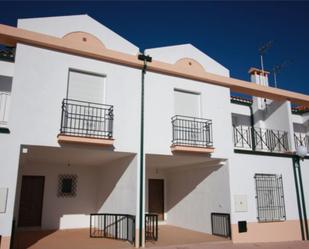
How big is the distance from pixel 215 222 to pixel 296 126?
807cm

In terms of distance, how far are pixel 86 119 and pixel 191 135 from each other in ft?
12.7

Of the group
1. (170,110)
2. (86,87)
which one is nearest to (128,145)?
(170,110)

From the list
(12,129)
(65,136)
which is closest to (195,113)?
(65,136)

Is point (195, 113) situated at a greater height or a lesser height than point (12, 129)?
greater

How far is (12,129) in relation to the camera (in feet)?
25.7

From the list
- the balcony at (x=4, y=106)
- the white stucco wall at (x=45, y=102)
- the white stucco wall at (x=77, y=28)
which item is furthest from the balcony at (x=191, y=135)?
the balcony at (x=4, y=106)

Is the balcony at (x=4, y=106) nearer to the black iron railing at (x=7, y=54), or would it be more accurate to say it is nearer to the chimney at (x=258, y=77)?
the black iron railing at (x=7, y=54)

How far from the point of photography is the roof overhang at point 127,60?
8.46 meters

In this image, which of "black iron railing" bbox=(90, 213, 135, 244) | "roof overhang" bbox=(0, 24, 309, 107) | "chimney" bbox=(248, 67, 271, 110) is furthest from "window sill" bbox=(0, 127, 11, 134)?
"chimney" bbox=(248, 67, 271, 110)

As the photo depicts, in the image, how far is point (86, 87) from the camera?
9.38 m

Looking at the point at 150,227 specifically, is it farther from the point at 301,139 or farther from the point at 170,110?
the point at 301,139

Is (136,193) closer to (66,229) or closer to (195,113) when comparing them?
(195,113)

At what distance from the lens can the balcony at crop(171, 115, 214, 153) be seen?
10.0 m

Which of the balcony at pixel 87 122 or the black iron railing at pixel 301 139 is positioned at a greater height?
the black iron railing at pixel 301 139
